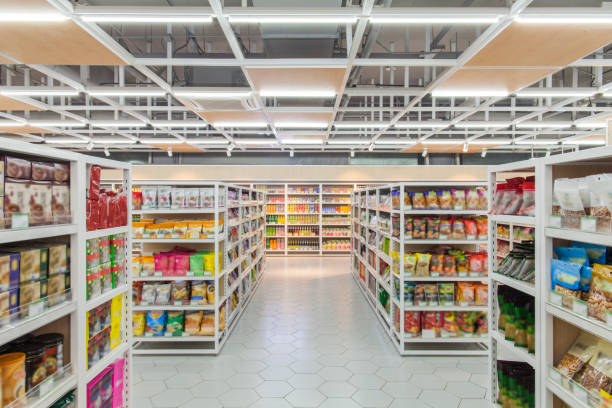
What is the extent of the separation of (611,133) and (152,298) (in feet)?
14.3

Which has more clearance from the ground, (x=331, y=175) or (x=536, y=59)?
(x=536, y=59)

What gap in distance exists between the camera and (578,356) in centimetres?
165

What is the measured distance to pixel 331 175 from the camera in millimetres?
11070

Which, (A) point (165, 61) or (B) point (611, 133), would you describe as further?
(A) point (165, 61)

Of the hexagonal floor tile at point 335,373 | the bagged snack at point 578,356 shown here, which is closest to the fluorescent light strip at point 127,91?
the hexagonal floor tile at point 335,373

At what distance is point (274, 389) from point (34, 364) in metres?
2.28

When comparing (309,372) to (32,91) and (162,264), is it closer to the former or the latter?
(162,264)

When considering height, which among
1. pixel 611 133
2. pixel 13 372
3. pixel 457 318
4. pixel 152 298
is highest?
pixel 611 133

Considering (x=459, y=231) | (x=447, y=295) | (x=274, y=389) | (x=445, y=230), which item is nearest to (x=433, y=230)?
(x=445, y=230)

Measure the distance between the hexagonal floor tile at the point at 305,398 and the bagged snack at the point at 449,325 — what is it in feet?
5.84

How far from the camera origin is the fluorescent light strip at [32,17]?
2.94 metres

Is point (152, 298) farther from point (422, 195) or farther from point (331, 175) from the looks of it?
point (331, 175)

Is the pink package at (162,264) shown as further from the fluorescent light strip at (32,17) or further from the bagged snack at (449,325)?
the bagged snack at (449,325)


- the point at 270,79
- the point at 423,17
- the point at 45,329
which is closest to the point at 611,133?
the point at 423,17
